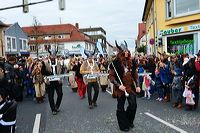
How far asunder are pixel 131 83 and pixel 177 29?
16151 mm

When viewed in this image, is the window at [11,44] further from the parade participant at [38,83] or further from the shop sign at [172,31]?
the parade participant at [38,83]

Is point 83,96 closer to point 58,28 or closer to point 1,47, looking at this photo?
point 1,47

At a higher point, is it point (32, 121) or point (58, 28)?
point (58, 28)

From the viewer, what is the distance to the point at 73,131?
24.4ft

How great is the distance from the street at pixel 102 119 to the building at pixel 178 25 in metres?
11.4

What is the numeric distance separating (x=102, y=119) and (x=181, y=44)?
51.6 ft

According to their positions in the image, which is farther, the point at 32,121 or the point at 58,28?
the point at 58,28

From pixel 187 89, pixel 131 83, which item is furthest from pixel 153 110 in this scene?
pixel 131 83

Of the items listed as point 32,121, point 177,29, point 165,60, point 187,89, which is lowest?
point 32,121

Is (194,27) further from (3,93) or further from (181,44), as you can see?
(3,93)

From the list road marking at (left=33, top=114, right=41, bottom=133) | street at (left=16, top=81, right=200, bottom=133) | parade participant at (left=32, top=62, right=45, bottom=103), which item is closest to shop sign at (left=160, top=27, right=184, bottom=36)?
street at (left=16, top=81, right=200, bottom=133)

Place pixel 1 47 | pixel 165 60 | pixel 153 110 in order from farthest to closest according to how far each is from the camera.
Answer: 1. pixel 1 47
2. pixel 165 60
3. pixel 153 110

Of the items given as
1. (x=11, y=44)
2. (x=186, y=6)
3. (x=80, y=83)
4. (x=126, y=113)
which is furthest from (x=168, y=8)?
(x=11, y=44)

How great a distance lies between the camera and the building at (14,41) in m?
52.5
